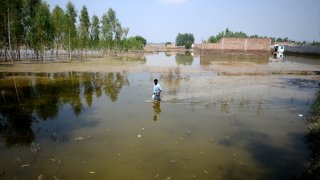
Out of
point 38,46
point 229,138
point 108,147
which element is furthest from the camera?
point 38,46

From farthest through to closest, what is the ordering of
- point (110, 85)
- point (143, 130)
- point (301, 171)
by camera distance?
point (110, 85) < point (143, 130) < point (301, 171)

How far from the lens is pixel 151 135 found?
8.66m

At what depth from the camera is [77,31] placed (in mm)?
45969

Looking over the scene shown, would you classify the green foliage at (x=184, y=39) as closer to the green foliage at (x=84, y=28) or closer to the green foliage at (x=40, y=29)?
the green foliage at (x=84, y=28)

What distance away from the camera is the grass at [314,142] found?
604 cm

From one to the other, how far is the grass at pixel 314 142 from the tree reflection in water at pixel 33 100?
812 cm

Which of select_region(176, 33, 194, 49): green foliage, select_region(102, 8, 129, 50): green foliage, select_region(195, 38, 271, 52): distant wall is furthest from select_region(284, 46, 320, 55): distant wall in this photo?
select_region(176, 33, 194, 49): green foliage

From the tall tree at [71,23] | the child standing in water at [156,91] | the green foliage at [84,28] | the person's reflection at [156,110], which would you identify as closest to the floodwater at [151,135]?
the person's reflection at [156,110]

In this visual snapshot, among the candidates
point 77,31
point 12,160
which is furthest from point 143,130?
point 77,31

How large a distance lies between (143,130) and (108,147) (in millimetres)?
1802

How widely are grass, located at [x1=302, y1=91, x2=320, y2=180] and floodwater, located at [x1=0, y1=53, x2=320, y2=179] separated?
237 mm

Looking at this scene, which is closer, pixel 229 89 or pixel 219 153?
pixel 219 153

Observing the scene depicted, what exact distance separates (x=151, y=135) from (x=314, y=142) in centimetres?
539

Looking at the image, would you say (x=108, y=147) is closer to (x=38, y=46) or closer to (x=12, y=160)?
(x=12, y=160)
